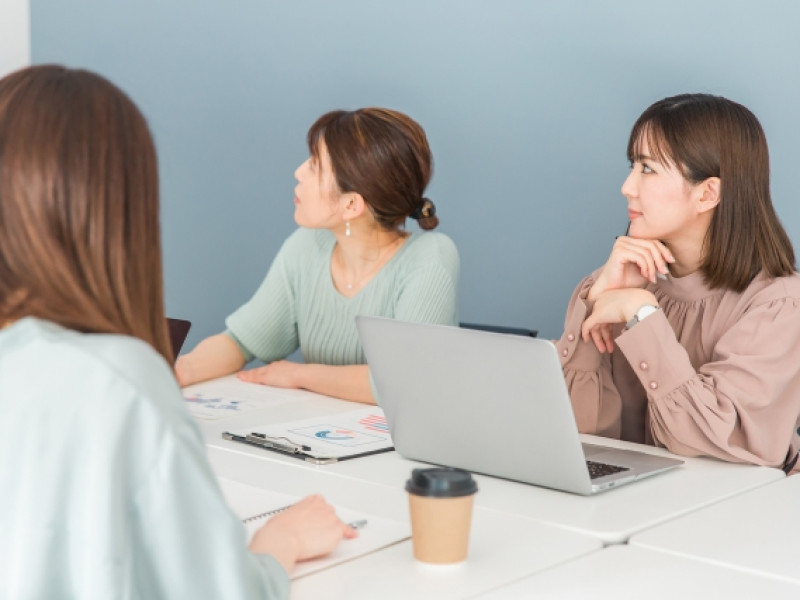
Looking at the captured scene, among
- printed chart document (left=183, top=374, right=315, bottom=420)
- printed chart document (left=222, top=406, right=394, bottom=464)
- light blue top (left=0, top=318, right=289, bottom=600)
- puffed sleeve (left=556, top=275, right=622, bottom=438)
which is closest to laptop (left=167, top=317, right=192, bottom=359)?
printed chart document (left=183, top=374, right=315, bottom=420)

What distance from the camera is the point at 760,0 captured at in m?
2.41

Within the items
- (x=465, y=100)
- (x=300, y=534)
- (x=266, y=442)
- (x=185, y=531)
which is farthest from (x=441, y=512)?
(x=465, y=100)

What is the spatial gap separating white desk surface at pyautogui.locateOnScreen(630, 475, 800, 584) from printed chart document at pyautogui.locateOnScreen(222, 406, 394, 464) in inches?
21.8

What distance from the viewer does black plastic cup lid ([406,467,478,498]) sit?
1126mm

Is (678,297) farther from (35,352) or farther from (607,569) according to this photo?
(35,352)

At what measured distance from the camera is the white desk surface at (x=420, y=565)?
112 cm

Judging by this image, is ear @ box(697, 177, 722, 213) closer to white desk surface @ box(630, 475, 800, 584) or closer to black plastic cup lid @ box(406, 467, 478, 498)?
white desk surface @ box(630, 475, 800, 584)

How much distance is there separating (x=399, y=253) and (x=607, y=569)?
1450 millimetres

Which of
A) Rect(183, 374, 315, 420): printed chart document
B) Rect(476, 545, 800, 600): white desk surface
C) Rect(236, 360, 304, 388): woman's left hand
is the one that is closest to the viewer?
Rect(476, 545, 800, 600): white desk surface

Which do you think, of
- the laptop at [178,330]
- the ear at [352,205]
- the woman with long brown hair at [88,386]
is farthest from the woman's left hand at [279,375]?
the woman with long brown hair at [88,386]

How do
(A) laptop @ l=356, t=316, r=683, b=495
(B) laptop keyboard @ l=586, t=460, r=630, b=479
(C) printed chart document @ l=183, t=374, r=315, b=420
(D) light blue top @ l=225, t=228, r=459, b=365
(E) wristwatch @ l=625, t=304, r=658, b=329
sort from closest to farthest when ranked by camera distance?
1. (A) laptop @ l=356, t=316, r=683, b=495
2. (B) laptop keyboard @ l=586, t=460, r=630, b=479
3. (E) wristwatch @ l=625, t=304, r=658, b=329
4. (C) printed chart document @ l=183, t=374, r=315, b=420
5. (D) light blue top @ l=225, t=228, r=459, b=365

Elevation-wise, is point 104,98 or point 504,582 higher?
point 104,98

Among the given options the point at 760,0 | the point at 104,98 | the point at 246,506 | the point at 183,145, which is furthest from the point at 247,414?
the point at 183,145

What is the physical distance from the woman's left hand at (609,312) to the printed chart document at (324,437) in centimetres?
43
